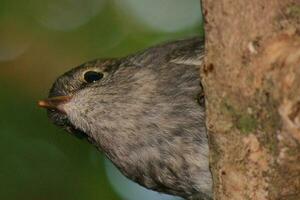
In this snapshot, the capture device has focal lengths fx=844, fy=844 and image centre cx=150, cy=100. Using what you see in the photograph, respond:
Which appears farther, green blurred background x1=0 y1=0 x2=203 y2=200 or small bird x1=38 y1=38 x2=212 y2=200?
green blurred background x1=0 y1=0 x2=203 y2=200

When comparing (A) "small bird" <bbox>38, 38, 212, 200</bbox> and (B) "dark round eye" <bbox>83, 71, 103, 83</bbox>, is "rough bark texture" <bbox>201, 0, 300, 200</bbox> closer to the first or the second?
(A) "small bird" <bbox>38, 38, 212, 200</bbox>

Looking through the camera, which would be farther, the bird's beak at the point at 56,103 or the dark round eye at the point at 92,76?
the dark round eye at the point at 92,76

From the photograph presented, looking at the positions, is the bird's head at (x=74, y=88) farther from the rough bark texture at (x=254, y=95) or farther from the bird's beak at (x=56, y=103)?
the rough bark texture at (x=254, y=95)

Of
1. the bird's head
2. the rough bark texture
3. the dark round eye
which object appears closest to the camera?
the rough bark texture

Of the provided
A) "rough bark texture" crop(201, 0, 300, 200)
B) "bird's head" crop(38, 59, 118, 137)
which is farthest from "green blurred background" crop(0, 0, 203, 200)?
"rough bark texture" crop(201, 0, 300, 200)

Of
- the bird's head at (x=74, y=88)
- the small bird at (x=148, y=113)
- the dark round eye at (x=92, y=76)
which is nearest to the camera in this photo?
the small bird at (x=148, y=113)

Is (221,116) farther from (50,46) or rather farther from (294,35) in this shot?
(50,46)

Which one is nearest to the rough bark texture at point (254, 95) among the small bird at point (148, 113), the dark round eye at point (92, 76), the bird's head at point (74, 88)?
the small bird at point (148, 113)

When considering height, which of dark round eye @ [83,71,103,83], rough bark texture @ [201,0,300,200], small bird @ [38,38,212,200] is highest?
dark round eye @ [83,71,103,83]
